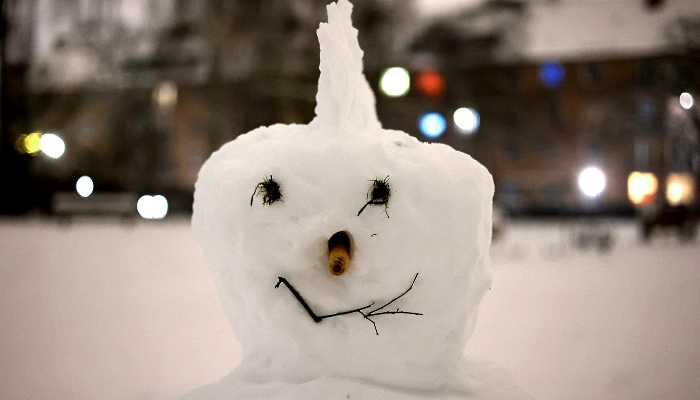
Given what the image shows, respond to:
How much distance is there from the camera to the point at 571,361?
520 centimetres

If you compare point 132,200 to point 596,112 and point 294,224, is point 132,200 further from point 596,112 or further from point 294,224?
point 596,112

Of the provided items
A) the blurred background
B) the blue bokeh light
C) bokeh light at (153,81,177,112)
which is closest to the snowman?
the blurred background

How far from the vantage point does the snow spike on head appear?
3.12 m

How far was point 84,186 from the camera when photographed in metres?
23.0

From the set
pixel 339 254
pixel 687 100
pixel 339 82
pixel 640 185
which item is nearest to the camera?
pixel 339 254

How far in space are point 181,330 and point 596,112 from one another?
2673 centimetres

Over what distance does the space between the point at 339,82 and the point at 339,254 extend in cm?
102

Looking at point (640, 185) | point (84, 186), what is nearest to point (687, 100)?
point (640, 185)

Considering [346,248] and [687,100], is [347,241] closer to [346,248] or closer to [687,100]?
[346,248]

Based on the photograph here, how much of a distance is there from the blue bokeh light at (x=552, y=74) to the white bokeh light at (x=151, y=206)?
20072 mm

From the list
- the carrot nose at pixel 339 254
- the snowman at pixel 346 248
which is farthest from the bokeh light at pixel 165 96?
the carrot nose at pixel 339 254

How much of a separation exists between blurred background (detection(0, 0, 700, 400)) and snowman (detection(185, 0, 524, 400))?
1.68 meters

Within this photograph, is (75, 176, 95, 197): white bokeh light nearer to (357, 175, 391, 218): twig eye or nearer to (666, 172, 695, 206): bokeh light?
→ (357, 175, 391, 218): twig eye

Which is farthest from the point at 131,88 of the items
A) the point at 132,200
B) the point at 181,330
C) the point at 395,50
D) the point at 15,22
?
the point at 181,330
